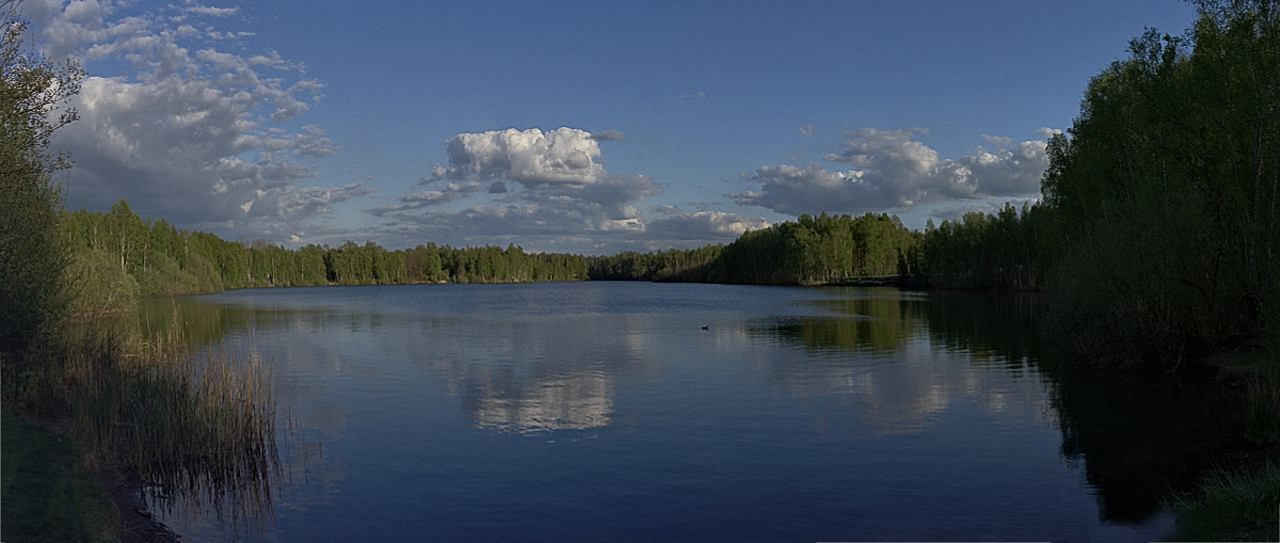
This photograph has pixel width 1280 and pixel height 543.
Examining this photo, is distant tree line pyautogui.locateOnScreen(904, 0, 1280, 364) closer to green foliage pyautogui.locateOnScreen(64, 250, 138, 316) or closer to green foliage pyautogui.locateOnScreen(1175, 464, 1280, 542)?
green foliage pyautogui.locateOnScreen(1175, 464, 1280, 542)

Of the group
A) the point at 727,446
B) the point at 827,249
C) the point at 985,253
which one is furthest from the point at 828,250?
the point at 727,446

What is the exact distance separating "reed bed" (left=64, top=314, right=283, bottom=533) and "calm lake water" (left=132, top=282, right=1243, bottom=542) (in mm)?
590

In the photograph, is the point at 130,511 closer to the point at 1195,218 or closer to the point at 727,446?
the point at 727,446

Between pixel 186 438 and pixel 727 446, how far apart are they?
12.0 metres

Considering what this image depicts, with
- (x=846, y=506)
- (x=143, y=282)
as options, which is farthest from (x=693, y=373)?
(x=143, y=282)

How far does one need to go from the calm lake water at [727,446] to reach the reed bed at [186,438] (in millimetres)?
590

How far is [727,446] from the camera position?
18.0 meters

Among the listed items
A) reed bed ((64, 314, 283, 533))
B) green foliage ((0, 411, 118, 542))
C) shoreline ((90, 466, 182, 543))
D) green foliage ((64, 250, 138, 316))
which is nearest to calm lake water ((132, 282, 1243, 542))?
shoreline ((90, 466, 182, 543))

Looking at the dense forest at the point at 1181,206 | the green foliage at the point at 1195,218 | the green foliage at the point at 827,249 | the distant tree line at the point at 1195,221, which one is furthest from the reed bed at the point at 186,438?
the green foliage at the point at 827,249

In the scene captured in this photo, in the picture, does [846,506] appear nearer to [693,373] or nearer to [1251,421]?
[1251,421]

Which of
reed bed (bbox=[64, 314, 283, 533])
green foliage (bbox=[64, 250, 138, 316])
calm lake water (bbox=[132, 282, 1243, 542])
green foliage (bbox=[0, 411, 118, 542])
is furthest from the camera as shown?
green foliage (bbox=[64, 250, 138, 316])

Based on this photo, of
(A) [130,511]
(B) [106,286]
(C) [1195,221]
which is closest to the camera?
(A) [130,511]

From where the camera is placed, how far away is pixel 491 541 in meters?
12.1

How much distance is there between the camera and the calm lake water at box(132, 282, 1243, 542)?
1288cm
